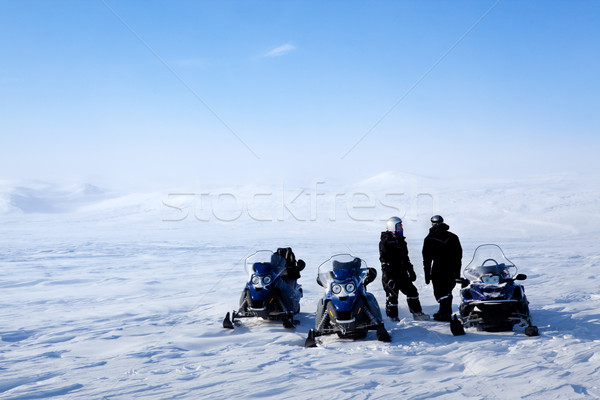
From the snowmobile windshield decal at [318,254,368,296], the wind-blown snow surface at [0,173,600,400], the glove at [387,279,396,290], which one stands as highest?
the snowmobile windshield decal at [318,254,368,296]

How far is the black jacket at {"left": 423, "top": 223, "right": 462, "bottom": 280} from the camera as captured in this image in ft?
26.5

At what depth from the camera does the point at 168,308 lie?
9.27 metres

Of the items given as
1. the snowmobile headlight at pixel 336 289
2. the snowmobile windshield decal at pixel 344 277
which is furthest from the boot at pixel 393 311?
the snowmobile headlight at pixel 336 289

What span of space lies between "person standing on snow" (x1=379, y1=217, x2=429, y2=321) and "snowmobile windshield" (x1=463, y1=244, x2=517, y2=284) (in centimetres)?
112

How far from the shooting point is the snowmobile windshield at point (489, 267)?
6930mm

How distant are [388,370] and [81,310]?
6938mm

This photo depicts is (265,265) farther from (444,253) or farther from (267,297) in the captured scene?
(444,253)

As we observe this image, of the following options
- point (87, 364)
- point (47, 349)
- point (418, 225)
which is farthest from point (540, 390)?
point (418, 225)

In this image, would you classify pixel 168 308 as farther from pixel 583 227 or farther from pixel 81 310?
pixel 583 227

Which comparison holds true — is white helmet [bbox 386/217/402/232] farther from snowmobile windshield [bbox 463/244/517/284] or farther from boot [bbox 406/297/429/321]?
snowmobile windshield [bbox 463/244/517/284]

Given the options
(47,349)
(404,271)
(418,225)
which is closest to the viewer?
(47,349)

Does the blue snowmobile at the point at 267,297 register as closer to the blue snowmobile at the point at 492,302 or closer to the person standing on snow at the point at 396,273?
the person standing on snow at the point at 396,273

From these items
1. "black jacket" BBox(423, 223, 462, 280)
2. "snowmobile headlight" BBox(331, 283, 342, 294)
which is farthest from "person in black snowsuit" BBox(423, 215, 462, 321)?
"snowmobile headlight" BBox(331, 283, 342, 294)

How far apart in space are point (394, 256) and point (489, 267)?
5.65 ft
